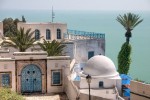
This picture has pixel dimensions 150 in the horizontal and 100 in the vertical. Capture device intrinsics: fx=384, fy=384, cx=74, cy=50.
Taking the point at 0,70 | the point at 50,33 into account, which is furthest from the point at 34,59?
the point at 50,33

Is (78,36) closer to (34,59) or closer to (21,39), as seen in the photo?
(21,39)

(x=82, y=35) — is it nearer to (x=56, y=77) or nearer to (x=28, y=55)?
(x=56, y=77)

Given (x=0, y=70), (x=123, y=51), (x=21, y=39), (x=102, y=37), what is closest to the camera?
(x=0, y=70)

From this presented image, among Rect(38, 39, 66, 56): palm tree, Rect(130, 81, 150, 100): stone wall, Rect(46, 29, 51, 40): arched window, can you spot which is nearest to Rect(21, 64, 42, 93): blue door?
Rect(38, 39, 66, 56): palm tree

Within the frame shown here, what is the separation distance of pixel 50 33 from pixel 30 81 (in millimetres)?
14429

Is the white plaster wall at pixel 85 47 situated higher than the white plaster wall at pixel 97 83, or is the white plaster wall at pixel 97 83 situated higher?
the white plaster wall at pixel 85 47

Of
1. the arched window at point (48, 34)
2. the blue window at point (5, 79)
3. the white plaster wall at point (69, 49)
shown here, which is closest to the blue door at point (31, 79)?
the blue window at point (5, 79)

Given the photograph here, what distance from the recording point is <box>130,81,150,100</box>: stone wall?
30.2m

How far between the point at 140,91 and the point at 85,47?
14.9m

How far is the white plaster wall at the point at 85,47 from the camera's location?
145ft

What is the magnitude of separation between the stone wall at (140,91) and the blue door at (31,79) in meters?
7.78

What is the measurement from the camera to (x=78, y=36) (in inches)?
1911

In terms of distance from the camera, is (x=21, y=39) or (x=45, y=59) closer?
(x=45, y=59)

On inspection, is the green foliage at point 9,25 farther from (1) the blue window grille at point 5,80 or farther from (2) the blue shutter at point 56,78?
(2) the blue shutter at point 56,78
